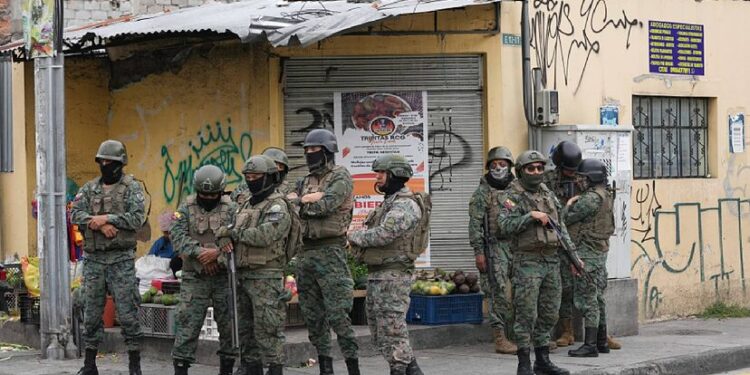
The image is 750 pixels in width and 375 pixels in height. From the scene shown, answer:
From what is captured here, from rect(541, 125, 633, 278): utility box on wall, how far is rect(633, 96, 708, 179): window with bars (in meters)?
1.19

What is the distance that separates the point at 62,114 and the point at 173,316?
2.07 metres

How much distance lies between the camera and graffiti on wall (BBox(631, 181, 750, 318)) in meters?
14.4

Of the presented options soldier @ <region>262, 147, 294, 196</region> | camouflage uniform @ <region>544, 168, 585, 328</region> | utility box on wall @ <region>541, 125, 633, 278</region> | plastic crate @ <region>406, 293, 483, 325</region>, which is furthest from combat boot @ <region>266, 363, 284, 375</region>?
utility box on wall @ <region>541, 125, 633, 278</region>

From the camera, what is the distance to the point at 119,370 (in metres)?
11.2

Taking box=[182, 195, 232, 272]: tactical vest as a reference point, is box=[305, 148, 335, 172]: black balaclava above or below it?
above

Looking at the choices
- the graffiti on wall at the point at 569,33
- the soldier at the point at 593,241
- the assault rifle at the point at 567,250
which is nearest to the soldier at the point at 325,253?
the assault rifle at the point at 567,250

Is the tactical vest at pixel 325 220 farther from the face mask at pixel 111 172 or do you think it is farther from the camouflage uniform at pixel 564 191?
the camouflage uniform at pixel 564 191

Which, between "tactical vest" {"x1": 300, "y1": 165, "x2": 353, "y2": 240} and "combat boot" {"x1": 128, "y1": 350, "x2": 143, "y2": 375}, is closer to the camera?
"tactical vest" {"x1": 300, "y1": 165, "x2": 353, "y2": 240}

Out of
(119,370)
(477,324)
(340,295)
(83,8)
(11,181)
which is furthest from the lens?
(83,8)

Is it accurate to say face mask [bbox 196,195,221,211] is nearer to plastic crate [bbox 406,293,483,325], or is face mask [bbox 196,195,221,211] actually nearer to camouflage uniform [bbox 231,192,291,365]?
camouflage uniform [bbox 231,192,291,365]

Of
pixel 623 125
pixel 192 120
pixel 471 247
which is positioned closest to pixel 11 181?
pixel 192 120

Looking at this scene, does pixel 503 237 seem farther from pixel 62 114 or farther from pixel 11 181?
pixel 11 181

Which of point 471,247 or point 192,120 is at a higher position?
point 192,120

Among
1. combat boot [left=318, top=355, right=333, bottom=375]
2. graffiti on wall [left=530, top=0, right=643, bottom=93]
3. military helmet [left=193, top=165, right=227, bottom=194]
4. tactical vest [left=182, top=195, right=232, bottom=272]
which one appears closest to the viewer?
military helmet [left=193, top=165, right=227, bottom=194]
